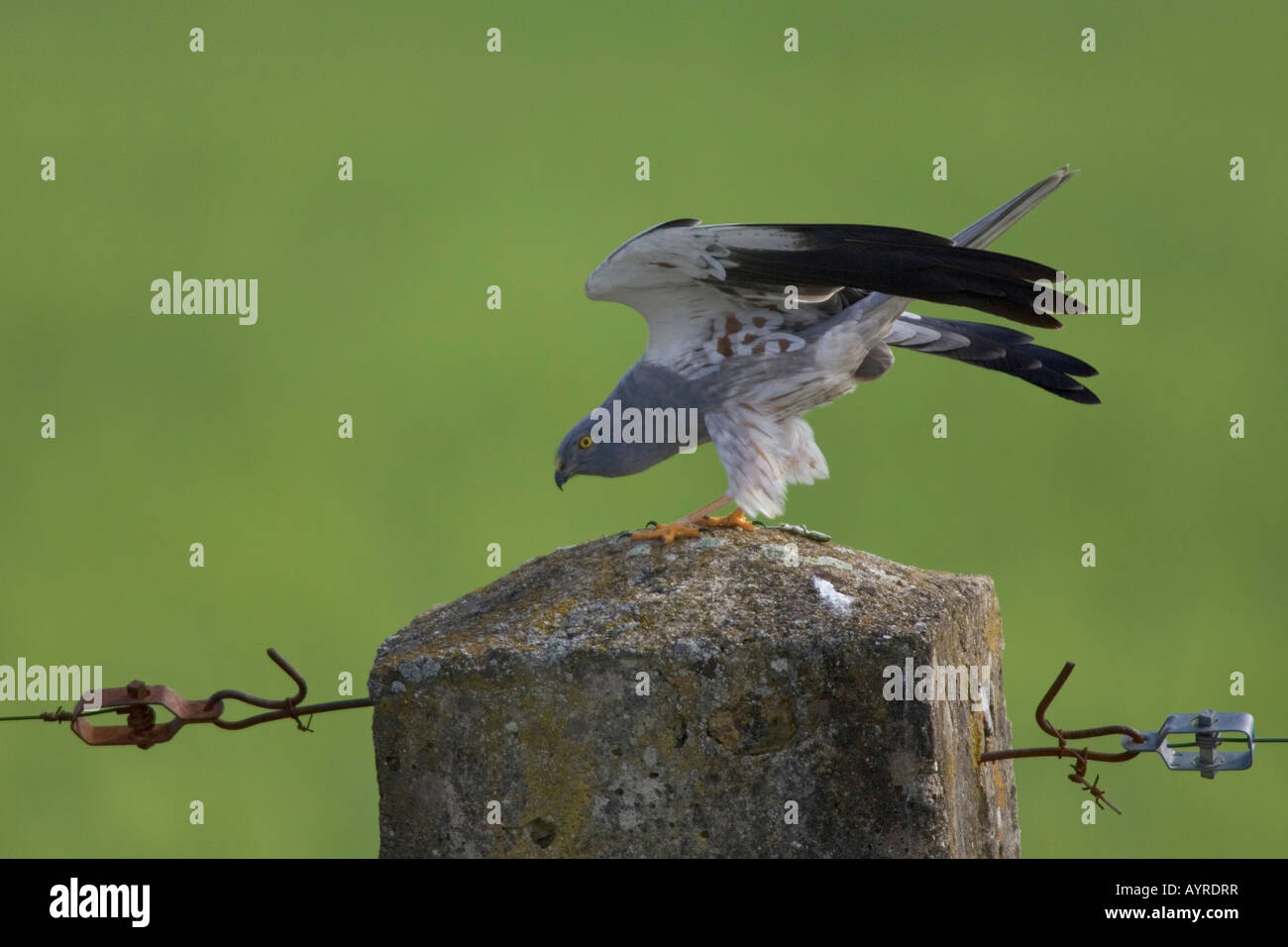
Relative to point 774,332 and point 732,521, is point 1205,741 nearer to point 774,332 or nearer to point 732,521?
point 732,521

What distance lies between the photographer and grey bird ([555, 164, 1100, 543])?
6070mm

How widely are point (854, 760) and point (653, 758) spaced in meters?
0.61

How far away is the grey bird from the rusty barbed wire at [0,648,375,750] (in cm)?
169

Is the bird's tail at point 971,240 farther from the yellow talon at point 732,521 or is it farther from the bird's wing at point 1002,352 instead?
the yellow talon at point 732,521

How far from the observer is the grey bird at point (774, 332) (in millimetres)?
6070

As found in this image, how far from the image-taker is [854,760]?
4.49 metres

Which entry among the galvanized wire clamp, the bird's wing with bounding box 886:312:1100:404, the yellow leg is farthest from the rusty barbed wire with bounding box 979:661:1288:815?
the bird's wing with bounding box 886:312:1100:404

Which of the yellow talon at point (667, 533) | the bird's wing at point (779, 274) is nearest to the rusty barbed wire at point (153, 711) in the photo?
the yellow talon at point (667, 533)

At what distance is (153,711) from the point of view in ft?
17.5

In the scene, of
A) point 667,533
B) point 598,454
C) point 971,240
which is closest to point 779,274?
point 971,240

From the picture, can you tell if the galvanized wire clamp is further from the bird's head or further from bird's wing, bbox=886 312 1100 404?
the bird's head

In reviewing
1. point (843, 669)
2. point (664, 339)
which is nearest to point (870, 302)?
point (664, 339)

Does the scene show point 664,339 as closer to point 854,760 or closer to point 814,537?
point 814,537
